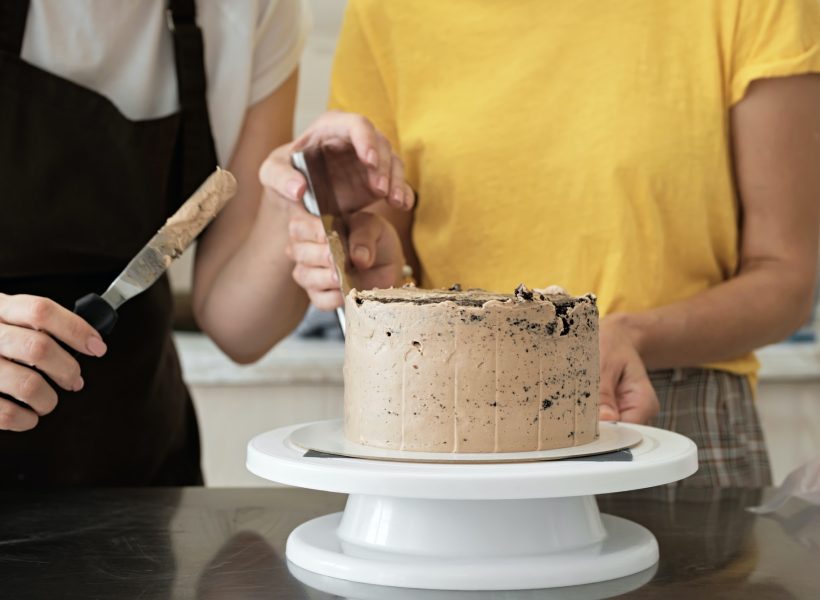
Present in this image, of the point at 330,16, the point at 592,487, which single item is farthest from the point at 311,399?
the point at 592,487

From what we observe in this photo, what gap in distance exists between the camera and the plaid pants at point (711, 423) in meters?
1.14

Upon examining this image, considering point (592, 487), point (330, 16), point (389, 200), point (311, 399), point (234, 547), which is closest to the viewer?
→ point (592, 487)

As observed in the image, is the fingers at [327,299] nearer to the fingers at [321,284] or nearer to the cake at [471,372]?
the fingers at [321,284]

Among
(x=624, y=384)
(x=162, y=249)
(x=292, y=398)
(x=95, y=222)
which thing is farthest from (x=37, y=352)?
(x=292, y=398)

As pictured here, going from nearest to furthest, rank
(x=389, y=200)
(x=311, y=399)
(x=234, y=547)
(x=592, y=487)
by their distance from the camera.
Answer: (x=592, y=487)
(x=234, y=547)
(x=389, y=200)
(x=311, y=399)

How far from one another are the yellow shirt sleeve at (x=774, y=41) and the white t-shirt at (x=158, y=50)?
0.51 m

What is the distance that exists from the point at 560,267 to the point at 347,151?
0.27 metres

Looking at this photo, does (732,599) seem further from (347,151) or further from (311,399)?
(311,399)

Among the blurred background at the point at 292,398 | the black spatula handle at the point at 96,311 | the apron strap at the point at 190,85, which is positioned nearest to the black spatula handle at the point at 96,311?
the black spatula handle at the point at 96,311

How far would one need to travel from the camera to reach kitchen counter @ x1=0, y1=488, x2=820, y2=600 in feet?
2.15

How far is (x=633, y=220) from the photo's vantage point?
1.12m

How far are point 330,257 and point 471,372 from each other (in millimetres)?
370

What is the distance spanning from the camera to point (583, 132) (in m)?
1.14

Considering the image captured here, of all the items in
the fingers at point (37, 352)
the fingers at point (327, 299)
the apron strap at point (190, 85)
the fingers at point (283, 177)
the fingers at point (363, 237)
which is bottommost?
the fingers at point (37, 352)
